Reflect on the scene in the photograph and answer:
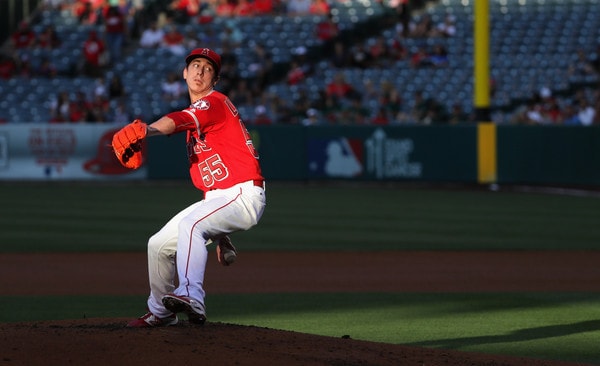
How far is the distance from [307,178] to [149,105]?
5.38m

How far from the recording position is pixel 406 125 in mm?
23094

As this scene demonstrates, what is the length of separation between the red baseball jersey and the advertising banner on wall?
1811 centimetres

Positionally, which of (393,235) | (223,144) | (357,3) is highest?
(357,3)

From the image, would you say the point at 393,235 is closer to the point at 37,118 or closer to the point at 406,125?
the point at 406,125

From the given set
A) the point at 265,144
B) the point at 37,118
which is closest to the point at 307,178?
the point at 265,144

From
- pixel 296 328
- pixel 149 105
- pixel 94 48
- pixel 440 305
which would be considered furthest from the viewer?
pixel 94 48

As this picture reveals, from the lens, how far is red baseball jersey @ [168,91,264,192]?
21.6 ft

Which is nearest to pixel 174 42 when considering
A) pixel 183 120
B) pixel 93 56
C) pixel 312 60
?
pixel 93 56

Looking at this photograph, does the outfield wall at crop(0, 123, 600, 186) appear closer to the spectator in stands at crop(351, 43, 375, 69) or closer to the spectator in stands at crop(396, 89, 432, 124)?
the spectator in stands at crop(396, 89, 432, 124)

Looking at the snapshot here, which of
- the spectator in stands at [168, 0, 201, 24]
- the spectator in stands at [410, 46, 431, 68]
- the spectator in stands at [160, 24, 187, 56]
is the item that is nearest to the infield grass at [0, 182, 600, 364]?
the spectator in stands at [410, 46, 431, 68]

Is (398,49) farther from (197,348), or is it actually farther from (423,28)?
(197,348)

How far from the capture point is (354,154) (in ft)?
77.1

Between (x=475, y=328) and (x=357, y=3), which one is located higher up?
(x=357, y=3)

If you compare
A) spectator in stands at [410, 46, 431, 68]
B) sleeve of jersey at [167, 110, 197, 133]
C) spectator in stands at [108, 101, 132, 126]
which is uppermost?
spectator in stands at [410, 46, 431, 68]
